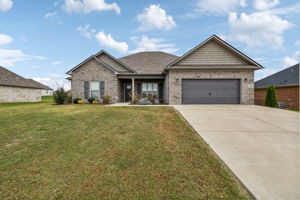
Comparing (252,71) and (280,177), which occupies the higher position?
(252,71)

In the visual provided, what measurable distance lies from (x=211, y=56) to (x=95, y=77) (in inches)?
442

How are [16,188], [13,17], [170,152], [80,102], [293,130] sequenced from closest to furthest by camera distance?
[16,188], [170,152], [293,130], [13,17], [80,102]

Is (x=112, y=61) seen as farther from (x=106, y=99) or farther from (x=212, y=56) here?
(x=212, y=56)

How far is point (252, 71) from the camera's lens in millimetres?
14969

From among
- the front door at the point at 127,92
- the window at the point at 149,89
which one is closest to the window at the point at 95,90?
the front door at the point at 127,92

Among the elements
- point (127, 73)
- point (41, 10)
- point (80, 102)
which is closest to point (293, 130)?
point (127, 73)

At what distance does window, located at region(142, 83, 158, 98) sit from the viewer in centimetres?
1891

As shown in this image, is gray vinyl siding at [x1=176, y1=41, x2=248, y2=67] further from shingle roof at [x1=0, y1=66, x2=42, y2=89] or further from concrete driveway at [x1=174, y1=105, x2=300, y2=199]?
shingle roof at [x1=0, y1=66, x2=42, y2=89]

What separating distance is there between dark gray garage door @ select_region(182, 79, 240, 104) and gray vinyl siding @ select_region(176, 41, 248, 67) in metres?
1.64

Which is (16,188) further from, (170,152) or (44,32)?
(44,32)

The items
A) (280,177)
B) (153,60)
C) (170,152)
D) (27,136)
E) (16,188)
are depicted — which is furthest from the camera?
(153,60)

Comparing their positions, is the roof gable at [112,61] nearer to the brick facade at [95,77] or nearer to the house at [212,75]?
the brick facade at [95,77]

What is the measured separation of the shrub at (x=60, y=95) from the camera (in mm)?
16469

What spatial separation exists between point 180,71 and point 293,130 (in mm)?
9760
